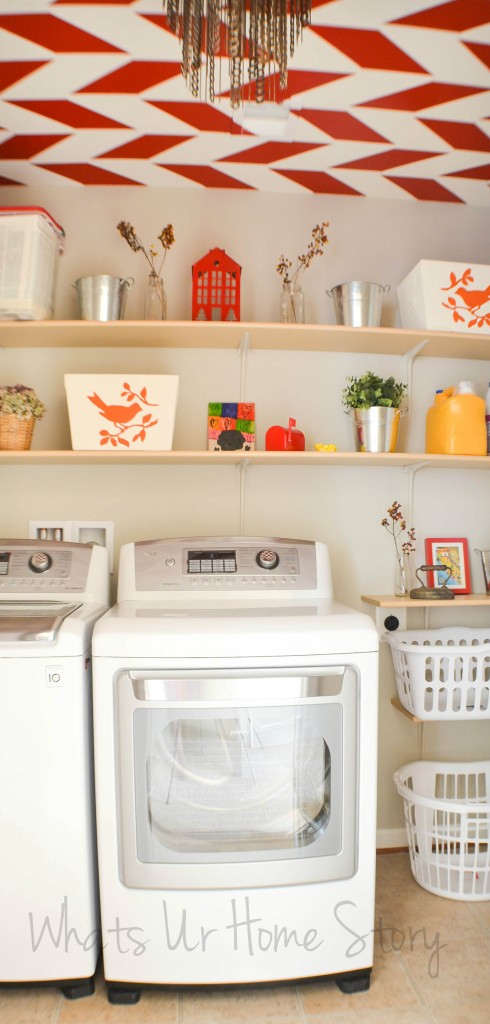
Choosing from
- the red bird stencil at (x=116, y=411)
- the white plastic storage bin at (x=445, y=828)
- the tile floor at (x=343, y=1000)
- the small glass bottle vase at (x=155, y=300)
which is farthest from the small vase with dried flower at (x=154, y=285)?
the tile floor at (x=343, y=1000)

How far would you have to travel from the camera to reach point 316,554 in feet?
7.14

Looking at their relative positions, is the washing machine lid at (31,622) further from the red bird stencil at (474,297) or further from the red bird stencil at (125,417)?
the red bird stencil at (474,297)

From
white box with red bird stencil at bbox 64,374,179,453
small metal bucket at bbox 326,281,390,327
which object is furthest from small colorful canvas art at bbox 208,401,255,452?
small metal bucket at bbox 326,281,390,327

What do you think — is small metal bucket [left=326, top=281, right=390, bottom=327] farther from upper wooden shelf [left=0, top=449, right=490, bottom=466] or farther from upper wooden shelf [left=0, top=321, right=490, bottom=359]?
upper wooden shelf [left=0, top=449, right=490, bottom=466]

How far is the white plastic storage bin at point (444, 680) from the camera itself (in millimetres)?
2217

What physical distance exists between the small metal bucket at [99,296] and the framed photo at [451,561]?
1.47m

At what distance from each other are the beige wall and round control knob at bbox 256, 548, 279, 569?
1.17 ft

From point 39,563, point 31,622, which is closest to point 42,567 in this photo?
point 39,563

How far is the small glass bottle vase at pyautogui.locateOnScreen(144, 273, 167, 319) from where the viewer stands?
2.34m

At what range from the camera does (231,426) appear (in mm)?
2424

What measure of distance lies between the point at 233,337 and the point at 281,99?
752 millimetres

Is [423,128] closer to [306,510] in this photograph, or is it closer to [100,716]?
[306,510]

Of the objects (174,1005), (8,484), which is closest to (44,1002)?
(174,1005)

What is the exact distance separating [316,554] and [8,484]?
3.89 feet
